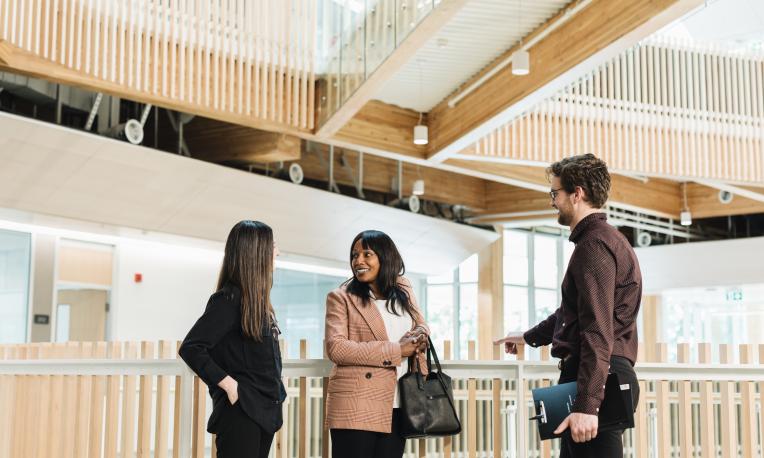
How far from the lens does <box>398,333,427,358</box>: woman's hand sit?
413cm

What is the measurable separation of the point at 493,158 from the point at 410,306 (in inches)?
315

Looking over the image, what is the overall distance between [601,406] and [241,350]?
1549mm

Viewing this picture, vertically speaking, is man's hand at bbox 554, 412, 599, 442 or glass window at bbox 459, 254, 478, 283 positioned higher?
glass window at bbox 459, 254, 478, 283

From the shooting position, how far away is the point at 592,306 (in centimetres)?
313

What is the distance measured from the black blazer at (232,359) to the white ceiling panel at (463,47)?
5206 millimetres

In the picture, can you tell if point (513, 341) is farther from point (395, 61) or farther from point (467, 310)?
point (467, 310)

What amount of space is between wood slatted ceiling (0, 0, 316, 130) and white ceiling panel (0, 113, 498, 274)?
1052mm

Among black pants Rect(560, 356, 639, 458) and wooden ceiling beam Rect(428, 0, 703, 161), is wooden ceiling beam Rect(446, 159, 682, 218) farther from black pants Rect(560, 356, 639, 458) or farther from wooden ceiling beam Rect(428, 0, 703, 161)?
black pants Rect(560, 356, 639, 458)

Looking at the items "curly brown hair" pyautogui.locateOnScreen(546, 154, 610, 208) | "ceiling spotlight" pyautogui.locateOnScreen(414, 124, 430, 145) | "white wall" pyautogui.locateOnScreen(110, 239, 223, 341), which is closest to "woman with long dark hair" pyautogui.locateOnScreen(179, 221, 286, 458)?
"curly brown hair" pyautogui.locateOnScreen(546, 154, 610, 208)

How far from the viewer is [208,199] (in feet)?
40.3

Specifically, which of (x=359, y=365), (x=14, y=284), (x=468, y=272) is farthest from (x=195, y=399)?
(x=468, y=272)

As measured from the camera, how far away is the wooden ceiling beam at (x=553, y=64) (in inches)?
312

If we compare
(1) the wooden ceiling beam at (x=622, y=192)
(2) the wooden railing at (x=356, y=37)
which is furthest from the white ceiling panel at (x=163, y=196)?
(2) the wooden railing at (x=356, y=37)

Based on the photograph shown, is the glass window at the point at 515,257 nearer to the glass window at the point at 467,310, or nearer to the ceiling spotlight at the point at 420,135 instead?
the glass window at the point at 467,310
